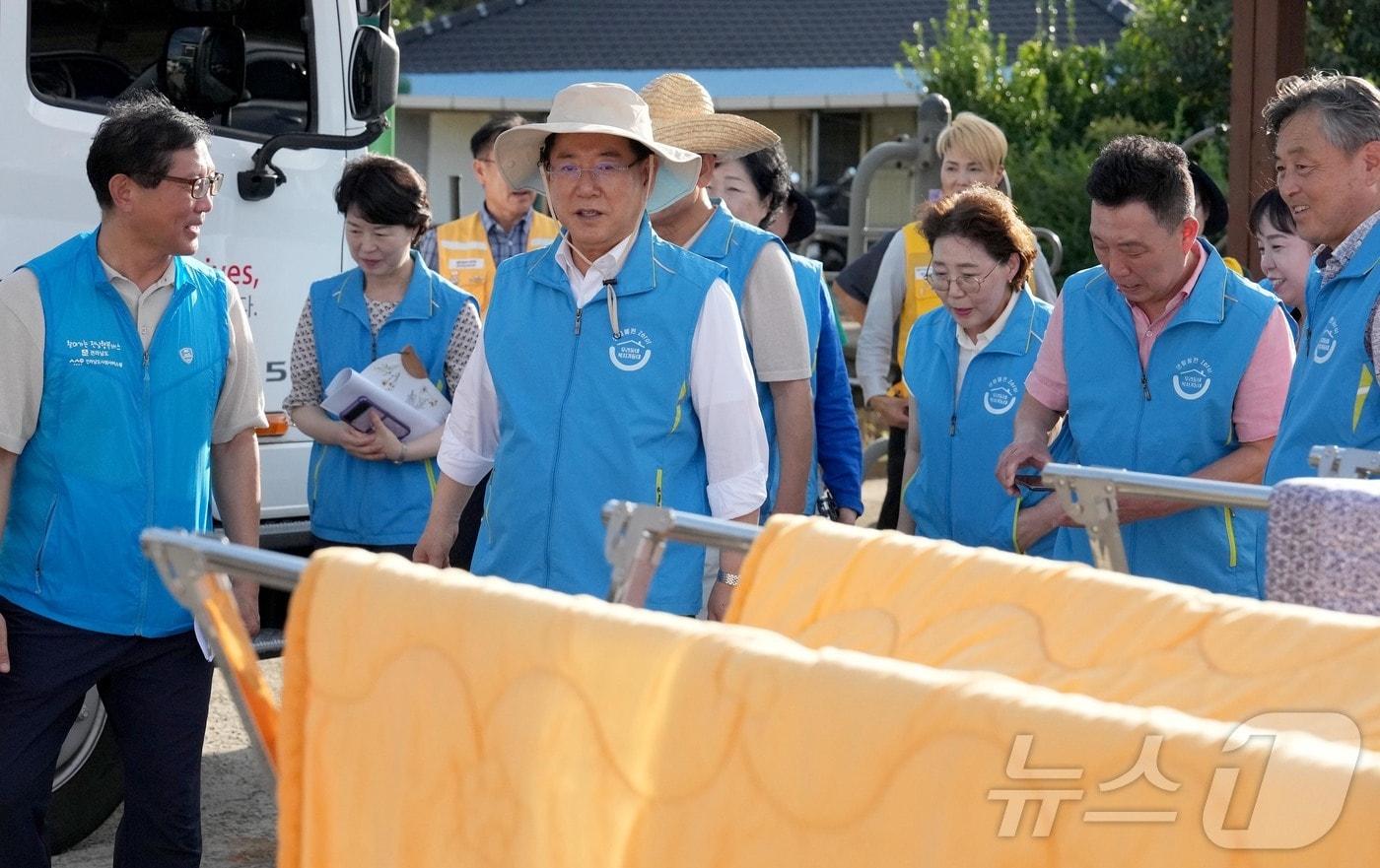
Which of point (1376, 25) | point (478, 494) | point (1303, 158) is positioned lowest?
point (478, 494)

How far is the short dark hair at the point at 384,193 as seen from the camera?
4.64 meters

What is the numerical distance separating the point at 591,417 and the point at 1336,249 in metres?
1.37

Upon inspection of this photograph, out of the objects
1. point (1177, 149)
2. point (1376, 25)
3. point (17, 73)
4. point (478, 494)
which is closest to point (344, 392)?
point (478, 494)

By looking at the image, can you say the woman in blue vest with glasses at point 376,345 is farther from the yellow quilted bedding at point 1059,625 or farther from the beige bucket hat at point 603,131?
the yellow quilted bedding at point 1059,625

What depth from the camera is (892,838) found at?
59.0 inches

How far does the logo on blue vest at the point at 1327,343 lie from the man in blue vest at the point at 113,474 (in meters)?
2.06

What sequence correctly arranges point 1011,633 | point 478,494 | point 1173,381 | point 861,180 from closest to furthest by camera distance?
point 1011,633 → point 1173,381 → point 478,494 → point 861,180

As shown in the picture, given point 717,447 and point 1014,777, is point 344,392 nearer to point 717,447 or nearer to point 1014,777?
point 717,447

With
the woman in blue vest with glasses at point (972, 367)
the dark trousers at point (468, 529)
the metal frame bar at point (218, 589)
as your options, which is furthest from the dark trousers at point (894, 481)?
the metal frame bar at point (218, 589)

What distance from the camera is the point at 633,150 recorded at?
3383 millimetres

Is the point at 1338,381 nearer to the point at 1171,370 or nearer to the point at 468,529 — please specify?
the point at 1171,370

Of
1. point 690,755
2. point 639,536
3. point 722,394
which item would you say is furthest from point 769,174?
point 690,755

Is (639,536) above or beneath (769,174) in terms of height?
beneath

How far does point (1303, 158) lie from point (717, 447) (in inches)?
46.0
